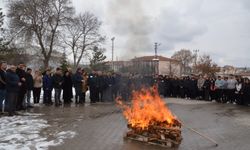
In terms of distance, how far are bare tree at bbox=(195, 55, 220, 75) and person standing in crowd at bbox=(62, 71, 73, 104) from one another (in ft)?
181

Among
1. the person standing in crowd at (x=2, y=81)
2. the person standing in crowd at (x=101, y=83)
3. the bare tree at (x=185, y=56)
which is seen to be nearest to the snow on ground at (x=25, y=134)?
the person standing in crowd at (x=2, y=81)

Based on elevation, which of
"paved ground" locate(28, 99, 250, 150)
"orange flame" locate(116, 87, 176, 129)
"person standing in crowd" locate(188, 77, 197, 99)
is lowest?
"paved ground" locate(28, 99, 250, 150)

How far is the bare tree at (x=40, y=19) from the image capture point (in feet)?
142

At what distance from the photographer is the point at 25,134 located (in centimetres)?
1032

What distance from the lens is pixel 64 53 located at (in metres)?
51.7

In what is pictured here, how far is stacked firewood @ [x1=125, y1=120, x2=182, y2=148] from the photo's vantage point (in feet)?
29.9

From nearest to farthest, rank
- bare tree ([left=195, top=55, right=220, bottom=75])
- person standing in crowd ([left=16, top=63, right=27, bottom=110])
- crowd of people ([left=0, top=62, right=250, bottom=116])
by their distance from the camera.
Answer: crowd of people ([left=0, top=62, right=250, bottom=116]), person standing in crowd ([left=16, top=63, right=27, bottom=110]), bare tree ([left=195, top=55, right=220, bottom=75])

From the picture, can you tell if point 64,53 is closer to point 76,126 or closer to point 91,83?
point 91,83

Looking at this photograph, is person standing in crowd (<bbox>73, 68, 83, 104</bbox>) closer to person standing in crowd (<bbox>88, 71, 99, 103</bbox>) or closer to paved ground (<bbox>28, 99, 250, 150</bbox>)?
person standing in crowd (<bbox>88, 71, 99, 103</bbox>)

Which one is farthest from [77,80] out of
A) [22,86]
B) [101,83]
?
[22,86]

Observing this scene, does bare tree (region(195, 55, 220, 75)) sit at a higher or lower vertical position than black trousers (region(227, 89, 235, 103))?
higher

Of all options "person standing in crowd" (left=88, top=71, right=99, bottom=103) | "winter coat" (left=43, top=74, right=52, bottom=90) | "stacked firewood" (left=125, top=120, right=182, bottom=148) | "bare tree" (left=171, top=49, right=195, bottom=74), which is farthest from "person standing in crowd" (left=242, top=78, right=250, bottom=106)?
"bare tree" (left=171, top=49, right=195, bottom=74)

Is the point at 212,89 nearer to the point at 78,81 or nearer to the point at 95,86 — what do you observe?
the point at 95,86

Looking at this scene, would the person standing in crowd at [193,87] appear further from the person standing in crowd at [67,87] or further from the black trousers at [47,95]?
the black trousers at [47,95]
